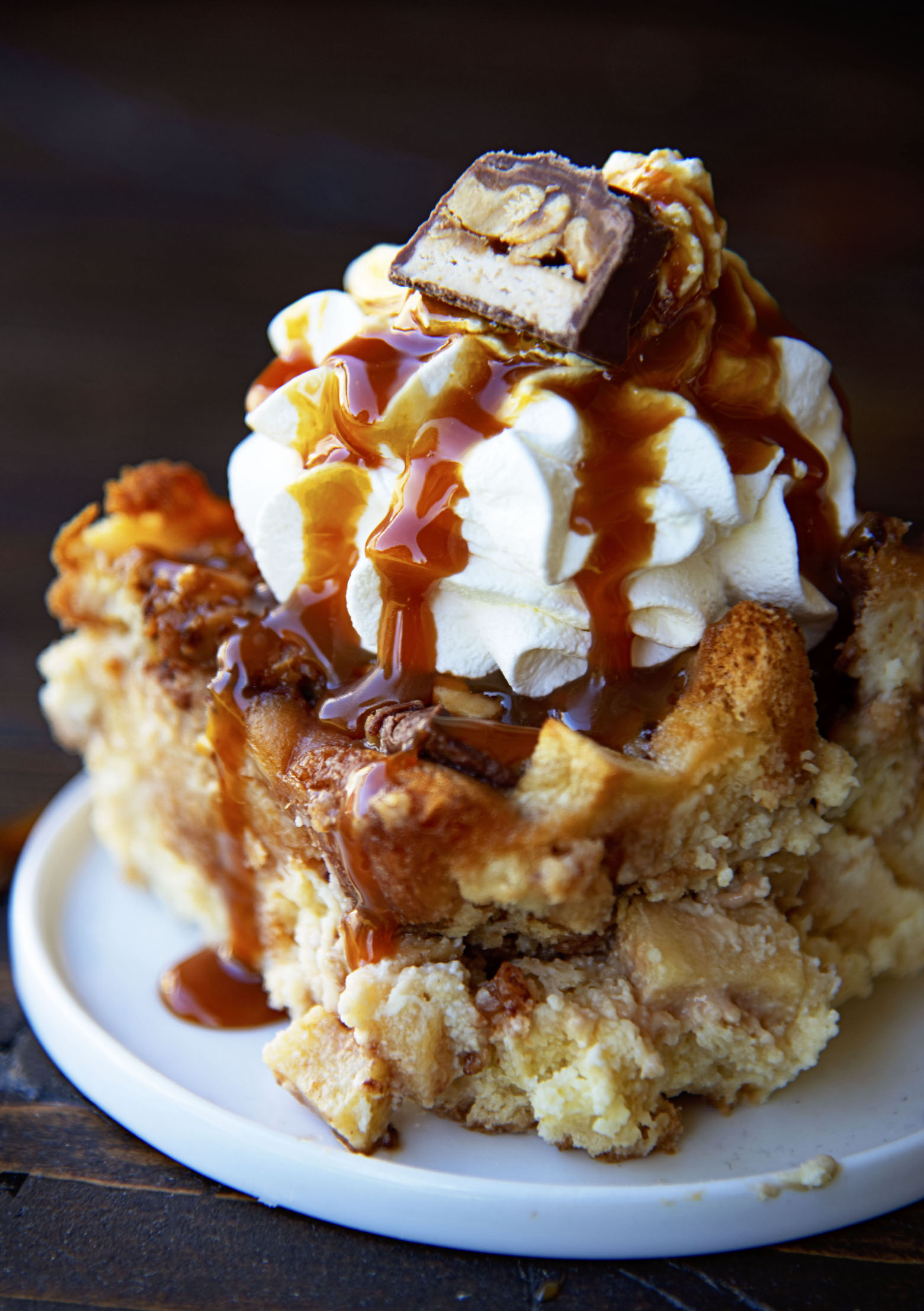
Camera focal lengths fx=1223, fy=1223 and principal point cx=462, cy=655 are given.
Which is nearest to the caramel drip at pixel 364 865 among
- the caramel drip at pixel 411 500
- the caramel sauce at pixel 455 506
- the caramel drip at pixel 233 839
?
the caramel sauce at pixel 455 506

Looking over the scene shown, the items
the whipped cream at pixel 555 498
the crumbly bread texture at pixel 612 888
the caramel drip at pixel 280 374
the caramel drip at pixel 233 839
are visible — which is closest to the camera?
the crumbly bread texture at pixel 612 888

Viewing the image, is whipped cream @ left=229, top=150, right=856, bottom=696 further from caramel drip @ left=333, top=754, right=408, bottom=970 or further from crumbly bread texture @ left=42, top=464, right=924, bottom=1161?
caramel drip @ left=333, top=754, right=408, bottom=970

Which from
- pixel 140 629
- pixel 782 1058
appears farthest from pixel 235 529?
pixel 782 1058

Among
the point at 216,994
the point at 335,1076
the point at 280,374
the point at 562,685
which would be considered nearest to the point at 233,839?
the point at 216,994

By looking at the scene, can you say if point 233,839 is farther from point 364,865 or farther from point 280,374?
point 280,374

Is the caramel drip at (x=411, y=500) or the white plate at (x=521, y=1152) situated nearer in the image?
the white plate at (x=521, y=1152)

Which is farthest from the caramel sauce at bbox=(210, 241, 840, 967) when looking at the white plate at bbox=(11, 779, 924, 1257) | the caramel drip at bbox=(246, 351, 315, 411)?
the white plate at bbox=(11, 779, 924, 1257)

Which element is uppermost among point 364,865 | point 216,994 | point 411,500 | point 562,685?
point 411,500

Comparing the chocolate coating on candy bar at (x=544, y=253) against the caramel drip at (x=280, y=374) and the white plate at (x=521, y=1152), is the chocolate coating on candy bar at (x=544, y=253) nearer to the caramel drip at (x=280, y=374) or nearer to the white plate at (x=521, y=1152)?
the caramel drip at (x=280, y=374)
